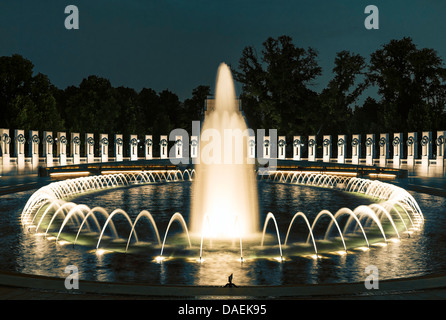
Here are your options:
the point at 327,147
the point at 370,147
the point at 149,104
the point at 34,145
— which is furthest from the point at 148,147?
the point at 149,104

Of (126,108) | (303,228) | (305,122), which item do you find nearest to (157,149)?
(126,108)

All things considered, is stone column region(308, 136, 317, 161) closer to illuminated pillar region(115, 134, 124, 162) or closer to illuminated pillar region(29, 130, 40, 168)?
illuminated pillar region(115, 134, 124, 162)

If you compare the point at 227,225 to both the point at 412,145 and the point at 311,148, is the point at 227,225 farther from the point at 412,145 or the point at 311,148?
the point at 311,148

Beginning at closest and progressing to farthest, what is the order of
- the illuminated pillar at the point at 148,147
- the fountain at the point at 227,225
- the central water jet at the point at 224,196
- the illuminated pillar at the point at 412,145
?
the fountain at the point at 227,225 → the central water jet at the point at 224,196 → the illuminated pillar at the point at 412,145 → the illuminated pillar at the point at 148,147

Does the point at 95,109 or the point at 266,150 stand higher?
the point at 95,109

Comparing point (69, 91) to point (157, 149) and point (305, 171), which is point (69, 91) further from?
point (305, 171)

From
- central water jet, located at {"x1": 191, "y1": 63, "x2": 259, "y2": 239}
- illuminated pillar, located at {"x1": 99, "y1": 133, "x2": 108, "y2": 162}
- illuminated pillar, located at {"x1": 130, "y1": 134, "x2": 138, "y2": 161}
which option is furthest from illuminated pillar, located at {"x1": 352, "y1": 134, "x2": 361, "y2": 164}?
illuminated pillar, located at {"x1": 99, "y1": 133, "x2": 108, "y2": 162}

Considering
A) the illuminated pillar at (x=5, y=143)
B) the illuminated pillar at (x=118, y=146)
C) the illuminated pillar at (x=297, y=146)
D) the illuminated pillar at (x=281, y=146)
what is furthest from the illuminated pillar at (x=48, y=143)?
the illuminated pillar at (x=297, y=146)

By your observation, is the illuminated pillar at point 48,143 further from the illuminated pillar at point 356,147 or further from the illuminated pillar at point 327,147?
the illuminated pillar at point 356,147

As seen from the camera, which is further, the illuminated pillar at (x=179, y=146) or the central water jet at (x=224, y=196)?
the illuminated pillar at (x=179, y=146)

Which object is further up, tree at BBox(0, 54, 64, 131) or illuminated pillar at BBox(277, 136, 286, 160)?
tree at BBox(0, 54, 64, 131)

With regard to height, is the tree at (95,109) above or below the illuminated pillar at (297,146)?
above

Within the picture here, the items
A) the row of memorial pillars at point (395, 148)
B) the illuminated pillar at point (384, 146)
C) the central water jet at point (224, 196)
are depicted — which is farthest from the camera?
the illuminated pillar at point (384, 146)
